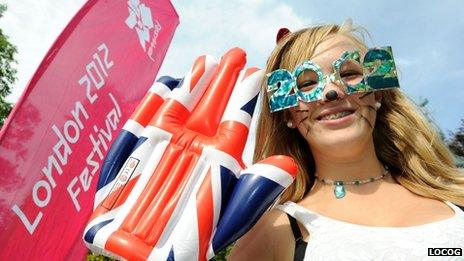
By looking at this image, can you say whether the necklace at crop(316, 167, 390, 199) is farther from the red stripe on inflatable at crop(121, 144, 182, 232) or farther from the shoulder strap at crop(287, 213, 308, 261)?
the red stripe on inflatable at crop(121, 144, 182, 232)

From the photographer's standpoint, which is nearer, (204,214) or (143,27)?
(204,214)

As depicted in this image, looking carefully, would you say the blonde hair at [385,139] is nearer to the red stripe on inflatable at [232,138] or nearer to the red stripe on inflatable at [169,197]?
the red stripe on inflatable at [232,138]

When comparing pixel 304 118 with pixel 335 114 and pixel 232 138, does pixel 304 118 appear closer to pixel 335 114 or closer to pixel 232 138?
pixel 335 114

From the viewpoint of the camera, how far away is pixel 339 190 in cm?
175

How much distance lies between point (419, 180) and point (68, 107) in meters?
1.58

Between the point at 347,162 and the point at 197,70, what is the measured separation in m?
0.75

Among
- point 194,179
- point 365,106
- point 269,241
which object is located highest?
point 365,106

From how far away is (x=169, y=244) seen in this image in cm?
151

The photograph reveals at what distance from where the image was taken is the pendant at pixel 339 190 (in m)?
1.73

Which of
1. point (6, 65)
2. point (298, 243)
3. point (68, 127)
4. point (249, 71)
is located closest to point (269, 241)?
point (298, 243)

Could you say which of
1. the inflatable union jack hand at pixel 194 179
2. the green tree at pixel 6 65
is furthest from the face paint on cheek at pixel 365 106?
the green tree at pixel 6 65

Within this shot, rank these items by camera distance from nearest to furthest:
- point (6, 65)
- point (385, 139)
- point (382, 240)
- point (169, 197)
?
point (382, 240) < point (169, 197) < point (385, 139) < point (6, 65)

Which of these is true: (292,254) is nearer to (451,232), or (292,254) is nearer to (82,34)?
(451,232)

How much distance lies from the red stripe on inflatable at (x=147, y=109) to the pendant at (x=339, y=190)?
79 cm
